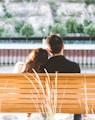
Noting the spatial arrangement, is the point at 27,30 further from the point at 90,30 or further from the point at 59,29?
the point at 90,30

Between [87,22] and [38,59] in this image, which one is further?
[87,22]

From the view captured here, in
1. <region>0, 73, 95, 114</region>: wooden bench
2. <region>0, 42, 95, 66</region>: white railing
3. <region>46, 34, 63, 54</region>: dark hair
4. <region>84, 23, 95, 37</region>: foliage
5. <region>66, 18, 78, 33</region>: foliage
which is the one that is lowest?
<region>0, 42, 95, 66</region>: white railing

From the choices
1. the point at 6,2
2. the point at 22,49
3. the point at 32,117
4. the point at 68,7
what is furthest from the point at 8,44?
the point at 32,117

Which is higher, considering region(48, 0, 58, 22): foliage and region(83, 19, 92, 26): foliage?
region(48, 0, 58, 22): foliage

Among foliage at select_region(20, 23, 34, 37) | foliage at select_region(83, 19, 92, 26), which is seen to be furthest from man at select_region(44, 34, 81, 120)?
foliage at select_region(83, 19, 92, 26)

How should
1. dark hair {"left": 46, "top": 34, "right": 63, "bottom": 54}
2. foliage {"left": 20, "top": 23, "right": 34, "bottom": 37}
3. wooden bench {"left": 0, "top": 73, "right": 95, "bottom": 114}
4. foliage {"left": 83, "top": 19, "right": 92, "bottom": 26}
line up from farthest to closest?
foliage {"left": 83, "top": 19, "right": 92, "bottom": 26}
foliage {"left": 20, "top": 23, "right": 34, "bottom": 37}
dark hair {"left": 46, "top": 34, "right": 63, "bottom": 54}
wooden bench {"left": 0, "top": 73, "right": 95, "bottom": 114}

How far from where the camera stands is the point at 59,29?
6047 millimetres

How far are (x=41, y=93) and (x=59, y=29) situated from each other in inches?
151

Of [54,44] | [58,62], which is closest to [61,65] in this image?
[58,62]

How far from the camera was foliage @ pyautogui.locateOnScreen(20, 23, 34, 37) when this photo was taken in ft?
19.6

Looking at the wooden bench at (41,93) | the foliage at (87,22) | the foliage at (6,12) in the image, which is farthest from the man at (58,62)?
the foliage at (6,12)

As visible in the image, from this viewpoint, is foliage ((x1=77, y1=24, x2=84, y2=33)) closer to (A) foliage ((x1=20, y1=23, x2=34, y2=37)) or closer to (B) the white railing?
(B) the white railing

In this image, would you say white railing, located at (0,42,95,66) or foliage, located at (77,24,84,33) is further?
white railing, located at (0,42,95,66)

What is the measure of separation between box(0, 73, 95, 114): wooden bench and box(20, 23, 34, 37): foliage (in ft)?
12.0
